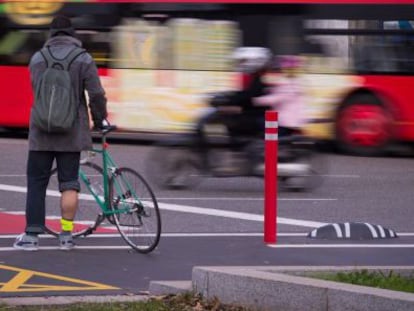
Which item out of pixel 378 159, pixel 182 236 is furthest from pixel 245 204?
pixel 378 159

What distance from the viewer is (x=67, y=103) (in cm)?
943

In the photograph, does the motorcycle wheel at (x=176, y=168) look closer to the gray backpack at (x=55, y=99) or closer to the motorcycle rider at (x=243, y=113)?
the motorcycle rider at (x=243, y=113)

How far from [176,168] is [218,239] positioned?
3972 mm

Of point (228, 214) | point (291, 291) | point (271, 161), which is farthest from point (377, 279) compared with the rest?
point (228, 214)

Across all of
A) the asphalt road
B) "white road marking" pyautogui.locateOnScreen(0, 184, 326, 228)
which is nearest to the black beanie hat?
the asphalt road

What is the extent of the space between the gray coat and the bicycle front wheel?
473 millimetres

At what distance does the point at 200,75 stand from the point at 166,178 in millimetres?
5448

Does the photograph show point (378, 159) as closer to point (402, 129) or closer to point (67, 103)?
point (402, 129)

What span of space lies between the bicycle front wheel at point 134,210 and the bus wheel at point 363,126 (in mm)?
9557

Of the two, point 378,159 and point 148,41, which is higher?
point 148,41

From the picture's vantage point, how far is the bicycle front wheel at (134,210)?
9641mm

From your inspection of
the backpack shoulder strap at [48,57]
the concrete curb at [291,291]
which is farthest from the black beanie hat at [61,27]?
the concrete curb at [291,291]

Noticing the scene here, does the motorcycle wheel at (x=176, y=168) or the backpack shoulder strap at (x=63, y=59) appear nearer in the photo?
the backpack shoulder strap at (x=63, y=59)

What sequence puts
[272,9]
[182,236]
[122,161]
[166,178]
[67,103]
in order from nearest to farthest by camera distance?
[67,103] < [182,236] < [166,178] < [122,161] < [272,9]
